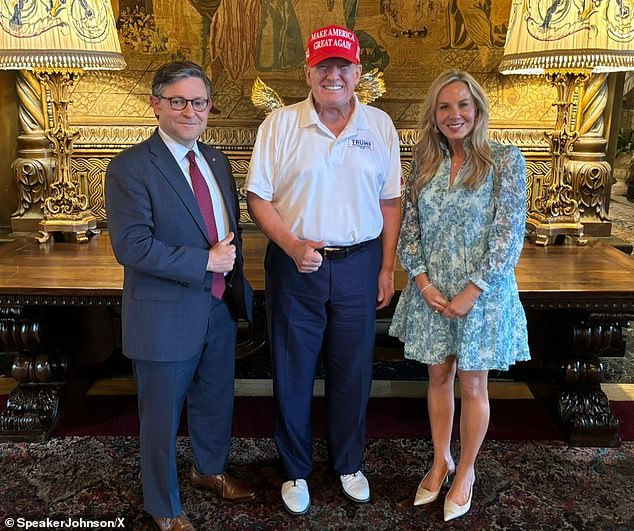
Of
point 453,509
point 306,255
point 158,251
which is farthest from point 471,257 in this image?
point 158,251

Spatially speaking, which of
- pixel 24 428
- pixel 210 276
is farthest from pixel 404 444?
pixel 24 428

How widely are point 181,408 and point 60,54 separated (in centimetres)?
197

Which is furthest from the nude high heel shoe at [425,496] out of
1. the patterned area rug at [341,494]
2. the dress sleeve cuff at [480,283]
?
the dress sleeve cuff at [480,283]

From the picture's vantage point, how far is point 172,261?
1994 mm

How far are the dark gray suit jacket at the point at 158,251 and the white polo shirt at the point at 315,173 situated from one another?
29 centimetres

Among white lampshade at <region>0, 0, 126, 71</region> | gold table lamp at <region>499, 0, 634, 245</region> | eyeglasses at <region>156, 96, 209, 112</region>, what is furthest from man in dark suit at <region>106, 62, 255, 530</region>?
gold table lamp at <region>499, 0, 634, 245</region>

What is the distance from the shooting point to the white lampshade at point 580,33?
312cm

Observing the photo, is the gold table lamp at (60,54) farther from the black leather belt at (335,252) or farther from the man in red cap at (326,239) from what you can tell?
the black leather belt at (335,252)

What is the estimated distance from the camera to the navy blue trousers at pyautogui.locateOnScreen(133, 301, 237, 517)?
2166 millimetres

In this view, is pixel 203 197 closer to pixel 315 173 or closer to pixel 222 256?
pixel 222 256

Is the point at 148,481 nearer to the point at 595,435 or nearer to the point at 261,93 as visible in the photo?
the point at 595,435

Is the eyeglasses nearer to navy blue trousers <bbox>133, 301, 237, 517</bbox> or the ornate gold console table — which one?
navy blue trousers <bbox>133, 301, 237, 517</bbox>

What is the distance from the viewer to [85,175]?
397 centimetres

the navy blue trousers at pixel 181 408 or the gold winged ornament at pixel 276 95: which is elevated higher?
the gold winged ornament at pixel 276 95
